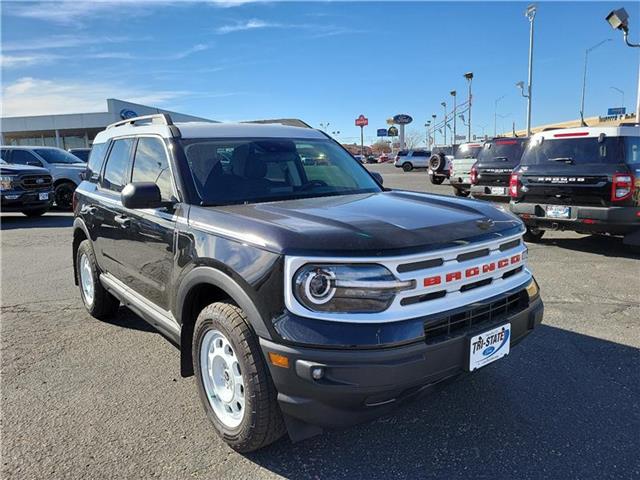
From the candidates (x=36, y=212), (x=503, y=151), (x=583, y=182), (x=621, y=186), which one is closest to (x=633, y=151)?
(x=621, y=186)

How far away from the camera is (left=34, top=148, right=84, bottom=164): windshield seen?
15.4 m

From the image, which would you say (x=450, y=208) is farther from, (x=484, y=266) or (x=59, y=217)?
(x=59, y=217)

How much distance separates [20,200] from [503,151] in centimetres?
1258

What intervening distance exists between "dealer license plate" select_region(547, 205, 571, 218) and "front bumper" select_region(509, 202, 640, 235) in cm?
5

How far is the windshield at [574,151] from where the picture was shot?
7148 millimetres

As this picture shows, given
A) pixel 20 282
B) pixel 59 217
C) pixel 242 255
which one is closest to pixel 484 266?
pixel 242 255

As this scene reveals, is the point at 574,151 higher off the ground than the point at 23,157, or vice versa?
the point at 23,157

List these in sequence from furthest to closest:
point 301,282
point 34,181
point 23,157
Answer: point 23,157 < point 34,181 < point 301,282

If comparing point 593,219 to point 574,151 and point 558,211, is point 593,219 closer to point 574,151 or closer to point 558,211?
point 558,211

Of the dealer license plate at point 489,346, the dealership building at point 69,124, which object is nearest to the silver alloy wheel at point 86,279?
the dealer license plate at point 489,346

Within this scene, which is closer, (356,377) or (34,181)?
(356,377)

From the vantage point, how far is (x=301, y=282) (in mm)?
2338

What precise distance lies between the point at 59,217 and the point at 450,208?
13.6 meters

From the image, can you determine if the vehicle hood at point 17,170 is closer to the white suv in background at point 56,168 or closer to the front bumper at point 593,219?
the white suv in background at point 56,168
